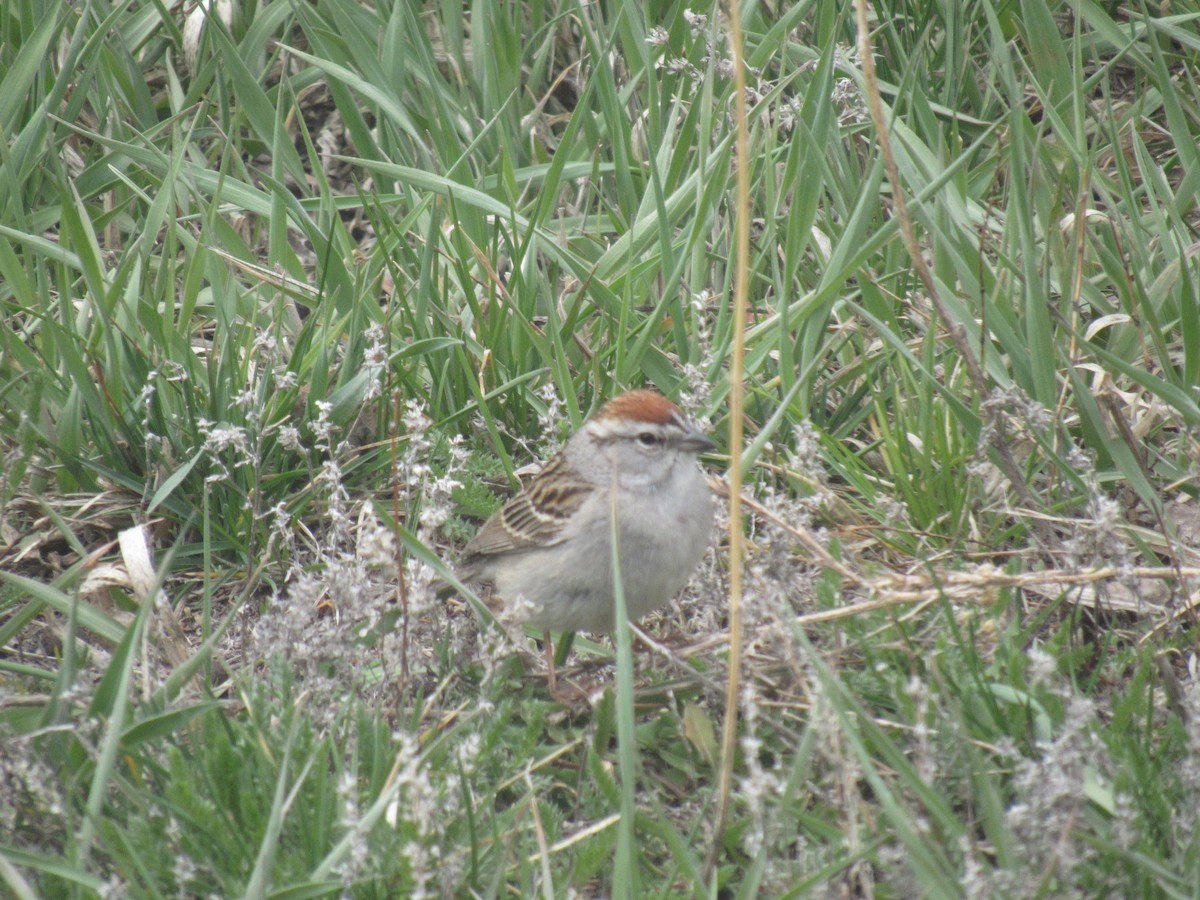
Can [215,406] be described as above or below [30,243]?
below

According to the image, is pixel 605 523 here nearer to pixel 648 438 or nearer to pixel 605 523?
pixel 605 523

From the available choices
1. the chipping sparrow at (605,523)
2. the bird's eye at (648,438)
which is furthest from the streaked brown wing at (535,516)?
the bird's eye at (648,438)

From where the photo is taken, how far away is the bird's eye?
3.86 metres

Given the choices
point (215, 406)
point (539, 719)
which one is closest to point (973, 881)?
point (539, 719)

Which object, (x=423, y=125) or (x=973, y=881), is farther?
(x=423, y=125)

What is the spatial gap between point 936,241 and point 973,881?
240cm

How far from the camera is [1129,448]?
3660 millimetres

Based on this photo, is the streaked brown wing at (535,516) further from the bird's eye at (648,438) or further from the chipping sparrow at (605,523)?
the bird's eye at (648,438)

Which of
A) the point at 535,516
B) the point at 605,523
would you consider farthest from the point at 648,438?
the point at 535,516

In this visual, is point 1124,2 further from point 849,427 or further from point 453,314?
point 453,314

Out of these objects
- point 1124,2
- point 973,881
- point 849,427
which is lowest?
point 849,427

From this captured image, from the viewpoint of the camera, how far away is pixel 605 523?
3.78 metres

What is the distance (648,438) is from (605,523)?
270mm

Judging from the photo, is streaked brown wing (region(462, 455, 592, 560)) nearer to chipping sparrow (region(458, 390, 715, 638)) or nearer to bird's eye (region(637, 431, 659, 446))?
chipping sparrow (region(458, 390, 715, 638))
